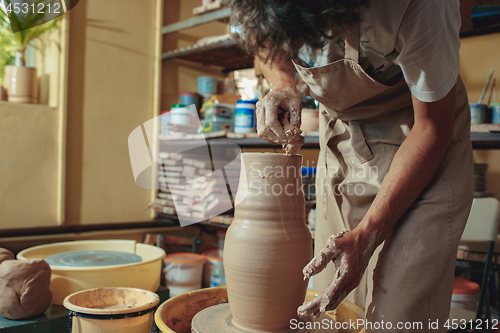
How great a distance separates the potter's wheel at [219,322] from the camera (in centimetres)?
120

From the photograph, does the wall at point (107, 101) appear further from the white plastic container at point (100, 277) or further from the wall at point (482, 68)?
the wall at point (482, 68)

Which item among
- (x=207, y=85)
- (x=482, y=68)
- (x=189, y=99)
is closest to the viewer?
(x=482, y=68)

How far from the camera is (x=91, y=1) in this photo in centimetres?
330

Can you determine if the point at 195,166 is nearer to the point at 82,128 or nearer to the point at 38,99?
the point at 82,128

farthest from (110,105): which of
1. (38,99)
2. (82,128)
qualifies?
(38,99)

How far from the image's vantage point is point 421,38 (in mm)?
926

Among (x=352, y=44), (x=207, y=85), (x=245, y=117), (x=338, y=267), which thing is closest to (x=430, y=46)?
(x=352, y=44)

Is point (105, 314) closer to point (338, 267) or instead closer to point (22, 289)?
point (22, 289)

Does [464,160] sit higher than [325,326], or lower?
higher

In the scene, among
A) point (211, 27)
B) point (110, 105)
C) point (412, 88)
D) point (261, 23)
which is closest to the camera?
point (261, 23)

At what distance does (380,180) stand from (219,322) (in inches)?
28.0

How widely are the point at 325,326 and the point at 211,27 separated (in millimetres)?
3650

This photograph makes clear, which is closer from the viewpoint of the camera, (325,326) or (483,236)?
(325,326)

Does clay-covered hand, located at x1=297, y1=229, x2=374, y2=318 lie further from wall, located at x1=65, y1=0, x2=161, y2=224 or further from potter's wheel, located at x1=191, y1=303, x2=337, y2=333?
wall, located at x1=65, y1=0, x2=161, y2=224
